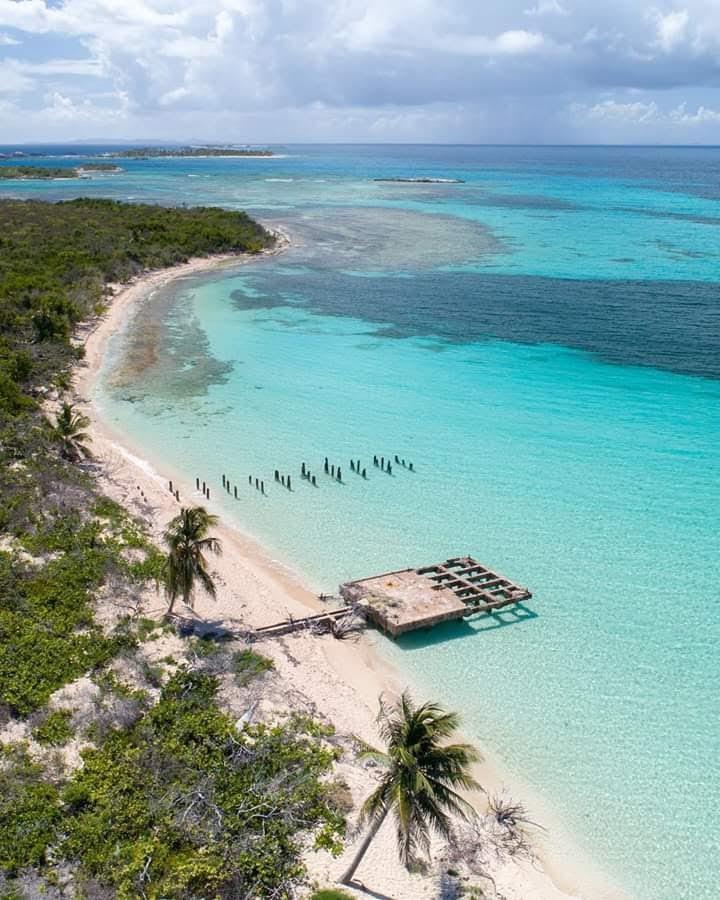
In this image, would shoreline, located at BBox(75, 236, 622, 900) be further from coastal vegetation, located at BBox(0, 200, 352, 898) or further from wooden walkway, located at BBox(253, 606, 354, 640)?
coastal vegetation, located at BBox(0, 200, 352, 898)

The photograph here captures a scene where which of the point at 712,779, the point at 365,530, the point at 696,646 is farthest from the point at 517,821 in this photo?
the point at 365,530

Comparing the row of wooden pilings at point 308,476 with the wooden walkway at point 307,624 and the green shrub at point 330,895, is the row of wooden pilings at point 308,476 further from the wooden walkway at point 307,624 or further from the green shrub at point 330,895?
the green shrub at point 330,895

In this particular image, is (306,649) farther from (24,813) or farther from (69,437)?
(69,437)

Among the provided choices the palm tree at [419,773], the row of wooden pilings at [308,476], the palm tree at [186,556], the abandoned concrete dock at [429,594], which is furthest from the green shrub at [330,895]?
the row of wooden pilings at [308,476]

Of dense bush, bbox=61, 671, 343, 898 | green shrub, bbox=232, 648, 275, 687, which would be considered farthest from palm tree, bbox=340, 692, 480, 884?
green shrub, bbox=232, 648, 275, 687

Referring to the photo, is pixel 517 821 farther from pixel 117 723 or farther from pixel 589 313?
pixel 589 313

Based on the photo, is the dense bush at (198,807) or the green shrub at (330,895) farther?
the dense bush at (198,807)
